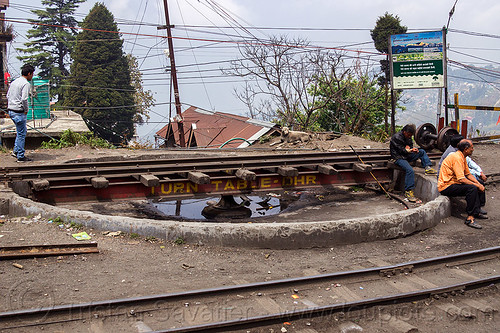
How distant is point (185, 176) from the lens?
8547 mm

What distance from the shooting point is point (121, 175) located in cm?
807

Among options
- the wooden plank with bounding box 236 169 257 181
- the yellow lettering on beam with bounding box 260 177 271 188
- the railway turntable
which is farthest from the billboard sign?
the wooden plank with bounding box 236 169 257 181

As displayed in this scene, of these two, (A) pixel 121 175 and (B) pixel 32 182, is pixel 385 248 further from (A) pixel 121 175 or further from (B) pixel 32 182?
(B) pixel 32 182

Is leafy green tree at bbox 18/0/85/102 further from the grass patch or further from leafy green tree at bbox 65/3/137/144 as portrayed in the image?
the grass patch

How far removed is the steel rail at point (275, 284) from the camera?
439cm

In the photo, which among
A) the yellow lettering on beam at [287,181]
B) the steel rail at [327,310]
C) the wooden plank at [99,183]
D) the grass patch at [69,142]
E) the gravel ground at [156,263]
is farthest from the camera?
the grass patch at [69,142]

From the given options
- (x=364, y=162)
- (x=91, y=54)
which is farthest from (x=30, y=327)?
(x=91, y=54)

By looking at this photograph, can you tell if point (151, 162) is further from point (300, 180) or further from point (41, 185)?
point (300, 180)

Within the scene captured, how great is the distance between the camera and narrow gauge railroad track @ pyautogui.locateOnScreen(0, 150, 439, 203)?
7.66 meters

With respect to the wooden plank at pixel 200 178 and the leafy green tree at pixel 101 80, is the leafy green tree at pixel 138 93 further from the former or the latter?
the wooden plank at pixel 200 178

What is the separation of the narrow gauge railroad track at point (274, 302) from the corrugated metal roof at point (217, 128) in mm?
13365

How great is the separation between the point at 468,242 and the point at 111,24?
A: 3777 centimetres

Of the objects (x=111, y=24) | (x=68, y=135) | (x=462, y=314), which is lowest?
(x=462, y=314)

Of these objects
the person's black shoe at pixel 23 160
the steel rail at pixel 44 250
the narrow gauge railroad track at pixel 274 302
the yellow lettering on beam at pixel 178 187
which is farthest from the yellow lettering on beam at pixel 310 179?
the person's black shoe at pixel 23 160
